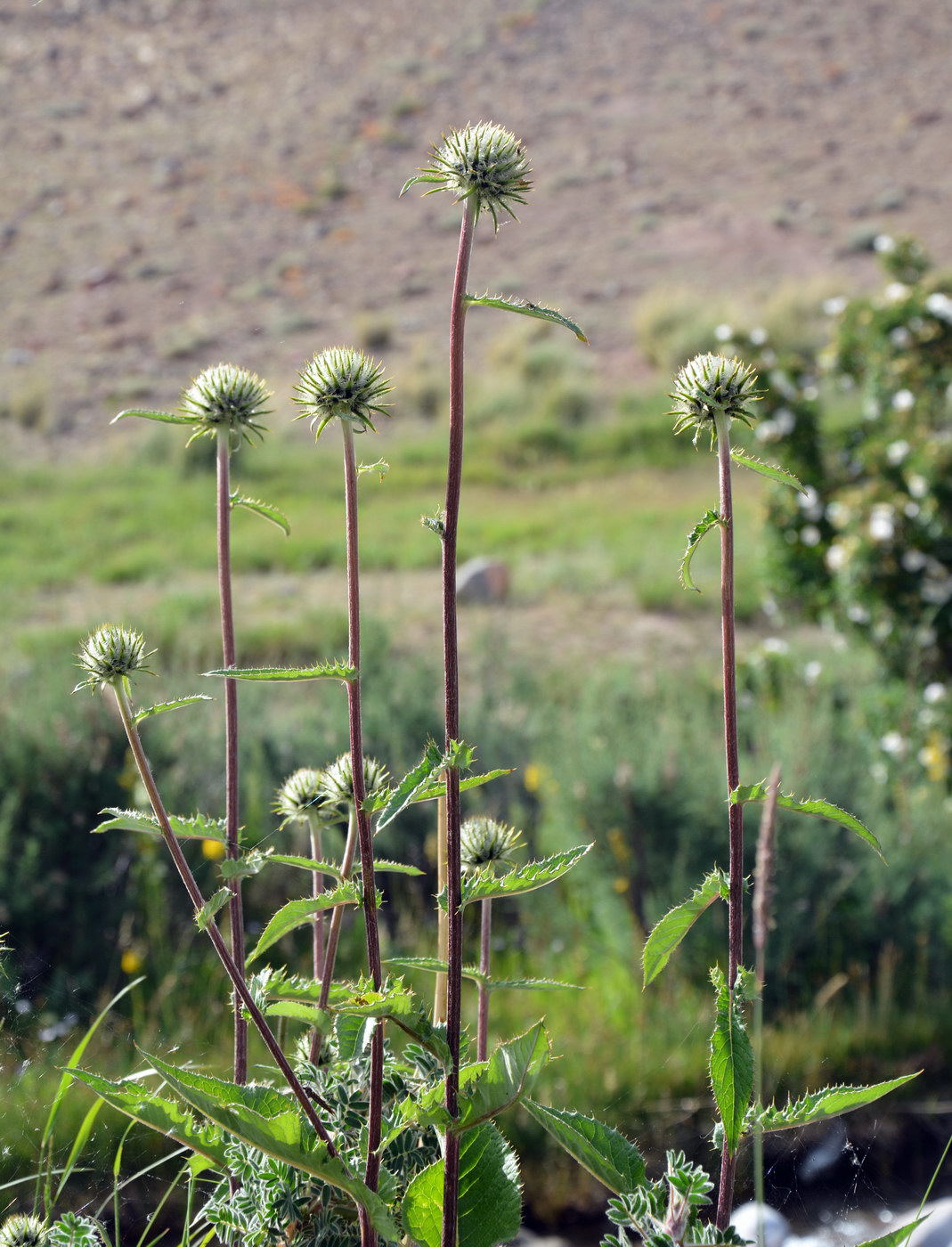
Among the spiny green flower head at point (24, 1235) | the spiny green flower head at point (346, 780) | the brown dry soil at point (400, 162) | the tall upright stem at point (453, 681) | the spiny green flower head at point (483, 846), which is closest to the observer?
the tall upright stem at point (453, 681)

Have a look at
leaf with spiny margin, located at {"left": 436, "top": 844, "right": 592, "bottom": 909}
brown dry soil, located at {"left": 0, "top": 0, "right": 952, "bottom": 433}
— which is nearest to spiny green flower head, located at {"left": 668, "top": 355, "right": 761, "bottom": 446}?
leaf with spiny margin, located at {"left": 436, "top": 844, "right": 592, "bottom": 909}

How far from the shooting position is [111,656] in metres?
0.97

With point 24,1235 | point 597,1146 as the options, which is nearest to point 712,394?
point 597,1146

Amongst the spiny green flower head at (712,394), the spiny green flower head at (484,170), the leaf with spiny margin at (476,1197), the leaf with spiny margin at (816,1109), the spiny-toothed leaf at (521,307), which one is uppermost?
the spiny green flower head at (484,170)

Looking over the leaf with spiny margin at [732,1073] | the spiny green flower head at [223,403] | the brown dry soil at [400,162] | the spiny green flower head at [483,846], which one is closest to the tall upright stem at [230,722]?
the spiny green flower head at [223,403]

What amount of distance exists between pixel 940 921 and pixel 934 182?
26.3 m

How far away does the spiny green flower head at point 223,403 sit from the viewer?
1.08 m

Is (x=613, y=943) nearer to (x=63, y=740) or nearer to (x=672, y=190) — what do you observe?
(x=63, y=740)

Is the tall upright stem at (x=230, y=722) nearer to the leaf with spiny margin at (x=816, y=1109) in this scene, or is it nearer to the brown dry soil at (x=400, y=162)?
the leaf with spiny margin at (x=816, y=1109)

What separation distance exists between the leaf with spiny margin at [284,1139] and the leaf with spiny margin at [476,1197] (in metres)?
0.09

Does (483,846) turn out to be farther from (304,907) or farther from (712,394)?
(712,394)

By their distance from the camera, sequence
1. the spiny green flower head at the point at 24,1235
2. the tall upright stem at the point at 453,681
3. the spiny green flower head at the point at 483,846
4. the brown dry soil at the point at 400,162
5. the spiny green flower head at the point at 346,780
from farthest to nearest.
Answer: the brown dry soil at the point at 400,162, the spiny green flower head at the point at 483,846, the spiny green flower head at the point at 346,780, the spiny green flower head at the point at 24,1235, the tall upright stem at the point at 453,681

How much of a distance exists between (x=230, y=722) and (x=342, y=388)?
11.9 inches

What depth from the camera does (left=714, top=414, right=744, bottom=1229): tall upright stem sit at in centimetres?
89
